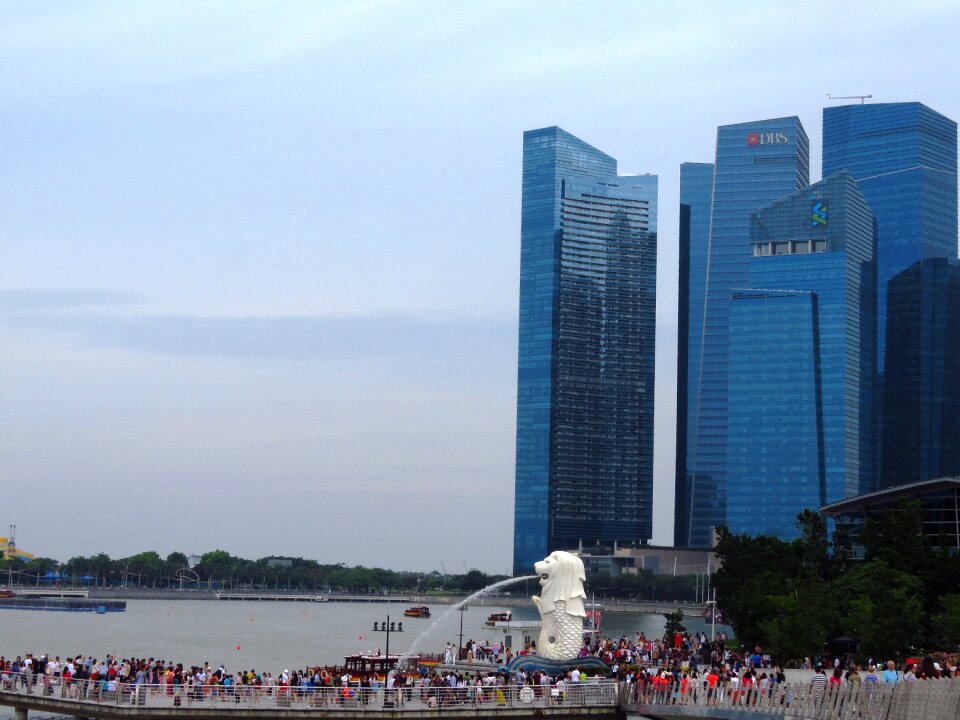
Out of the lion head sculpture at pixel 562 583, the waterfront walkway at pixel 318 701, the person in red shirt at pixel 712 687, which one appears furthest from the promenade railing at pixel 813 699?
the lion head sculpture at pixel 562 583

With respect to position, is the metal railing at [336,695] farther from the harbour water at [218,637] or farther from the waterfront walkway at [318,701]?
the harbour water at [218,637]

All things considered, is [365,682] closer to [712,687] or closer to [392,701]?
[392,701]

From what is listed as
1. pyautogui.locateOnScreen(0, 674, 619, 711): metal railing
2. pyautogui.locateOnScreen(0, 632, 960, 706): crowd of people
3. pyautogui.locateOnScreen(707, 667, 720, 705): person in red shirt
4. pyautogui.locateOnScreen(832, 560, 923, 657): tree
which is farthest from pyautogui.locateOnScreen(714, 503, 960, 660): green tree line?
pyautogui.locateOnScreen(0, 674, 619, 711): metal railing

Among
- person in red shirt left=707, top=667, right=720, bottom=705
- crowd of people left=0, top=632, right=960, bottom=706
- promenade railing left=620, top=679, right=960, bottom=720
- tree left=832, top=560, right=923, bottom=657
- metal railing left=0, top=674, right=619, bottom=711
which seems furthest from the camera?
tree left=832, top=560, right=923, bottom=657

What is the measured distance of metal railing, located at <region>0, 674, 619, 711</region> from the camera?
48312 mm

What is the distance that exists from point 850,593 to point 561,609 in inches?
901

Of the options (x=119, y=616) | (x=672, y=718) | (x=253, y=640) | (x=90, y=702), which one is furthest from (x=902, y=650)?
(x=119, y=616)

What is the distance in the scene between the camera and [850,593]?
7219cm

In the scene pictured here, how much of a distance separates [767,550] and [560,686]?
133 feet

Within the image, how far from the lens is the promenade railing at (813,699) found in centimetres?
3297

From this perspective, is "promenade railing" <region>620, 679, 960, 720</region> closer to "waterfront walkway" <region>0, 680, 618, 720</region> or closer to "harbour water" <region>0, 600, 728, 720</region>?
"waterfront walkway" <region>0, 680, 618, 720</region>

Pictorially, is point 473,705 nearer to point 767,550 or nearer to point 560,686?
point 560,686

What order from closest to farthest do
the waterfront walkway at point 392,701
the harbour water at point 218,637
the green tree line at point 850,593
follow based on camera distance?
the waterfront walkway at point 392,701 < the green tree line at point 850,593 < the harbour water at point 218,637

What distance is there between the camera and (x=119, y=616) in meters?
192
